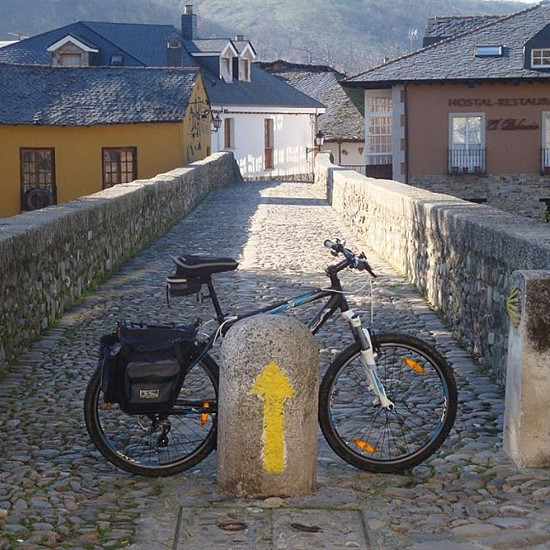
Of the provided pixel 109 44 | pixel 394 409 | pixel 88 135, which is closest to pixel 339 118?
pixel 109 44

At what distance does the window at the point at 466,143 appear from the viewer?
41.6 m

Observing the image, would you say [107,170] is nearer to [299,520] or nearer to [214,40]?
[214,40]

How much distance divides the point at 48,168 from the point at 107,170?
1827mm

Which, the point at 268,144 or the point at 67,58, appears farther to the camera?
the point at 268,144

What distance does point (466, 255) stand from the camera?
29.1 feet

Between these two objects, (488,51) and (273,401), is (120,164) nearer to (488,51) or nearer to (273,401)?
(488,51)

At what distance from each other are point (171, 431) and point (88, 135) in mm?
32159

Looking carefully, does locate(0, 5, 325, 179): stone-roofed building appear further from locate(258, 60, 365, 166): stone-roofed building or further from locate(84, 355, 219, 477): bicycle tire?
locate(84, 355, 219, 477): bicycle tire

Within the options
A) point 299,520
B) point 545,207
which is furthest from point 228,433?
point 545,207

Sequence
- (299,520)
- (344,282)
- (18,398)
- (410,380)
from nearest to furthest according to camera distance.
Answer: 1. (299,520)
2. (410,380)
3. (18,398)
4. (344,282)

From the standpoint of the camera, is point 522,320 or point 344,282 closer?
point 522,320

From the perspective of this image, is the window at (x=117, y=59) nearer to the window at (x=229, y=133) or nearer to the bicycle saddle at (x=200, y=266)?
the window at (x=229, y=133)

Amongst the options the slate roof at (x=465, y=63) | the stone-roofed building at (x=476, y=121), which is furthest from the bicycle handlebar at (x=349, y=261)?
the stone-roofed building at (x=476, y=121)

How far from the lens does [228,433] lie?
5199 millimetres
